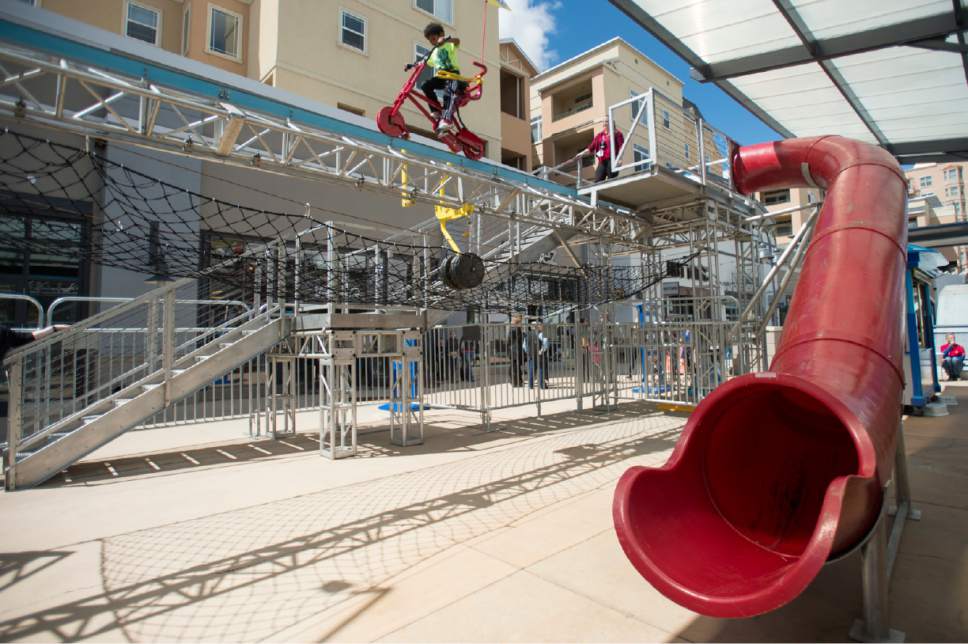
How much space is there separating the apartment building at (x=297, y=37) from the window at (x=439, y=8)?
93mm

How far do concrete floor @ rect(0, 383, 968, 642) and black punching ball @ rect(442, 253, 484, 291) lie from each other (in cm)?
251

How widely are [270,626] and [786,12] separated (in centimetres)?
820

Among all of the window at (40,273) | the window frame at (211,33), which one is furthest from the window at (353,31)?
the window at (40,273)

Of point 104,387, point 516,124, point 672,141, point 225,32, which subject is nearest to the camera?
point 104,387

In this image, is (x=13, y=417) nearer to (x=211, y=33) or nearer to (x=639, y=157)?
(x=211, y=33)

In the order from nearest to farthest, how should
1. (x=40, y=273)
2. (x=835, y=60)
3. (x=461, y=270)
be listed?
1. (x=461, y=270)
2. (x=835, y=60)
3. (x=40, y=273)

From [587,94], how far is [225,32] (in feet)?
62.0

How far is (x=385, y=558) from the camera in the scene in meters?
3.71

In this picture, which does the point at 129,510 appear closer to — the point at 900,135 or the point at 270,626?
the point at 270,626

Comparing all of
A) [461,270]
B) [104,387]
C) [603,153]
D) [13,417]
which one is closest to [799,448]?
[461,270]

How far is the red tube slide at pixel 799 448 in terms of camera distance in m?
2.00

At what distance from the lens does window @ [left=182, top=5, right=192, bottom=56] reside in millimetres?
15886

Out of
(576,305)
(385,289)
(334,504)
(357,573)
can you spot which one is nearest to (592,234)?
(576,305)

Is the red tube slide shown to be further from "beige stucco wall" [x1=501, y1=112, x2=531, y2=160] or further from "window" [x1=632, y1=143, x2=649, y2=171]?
"beige stucco wall" [x1=501, y1=112, x2=531, y2=160]
